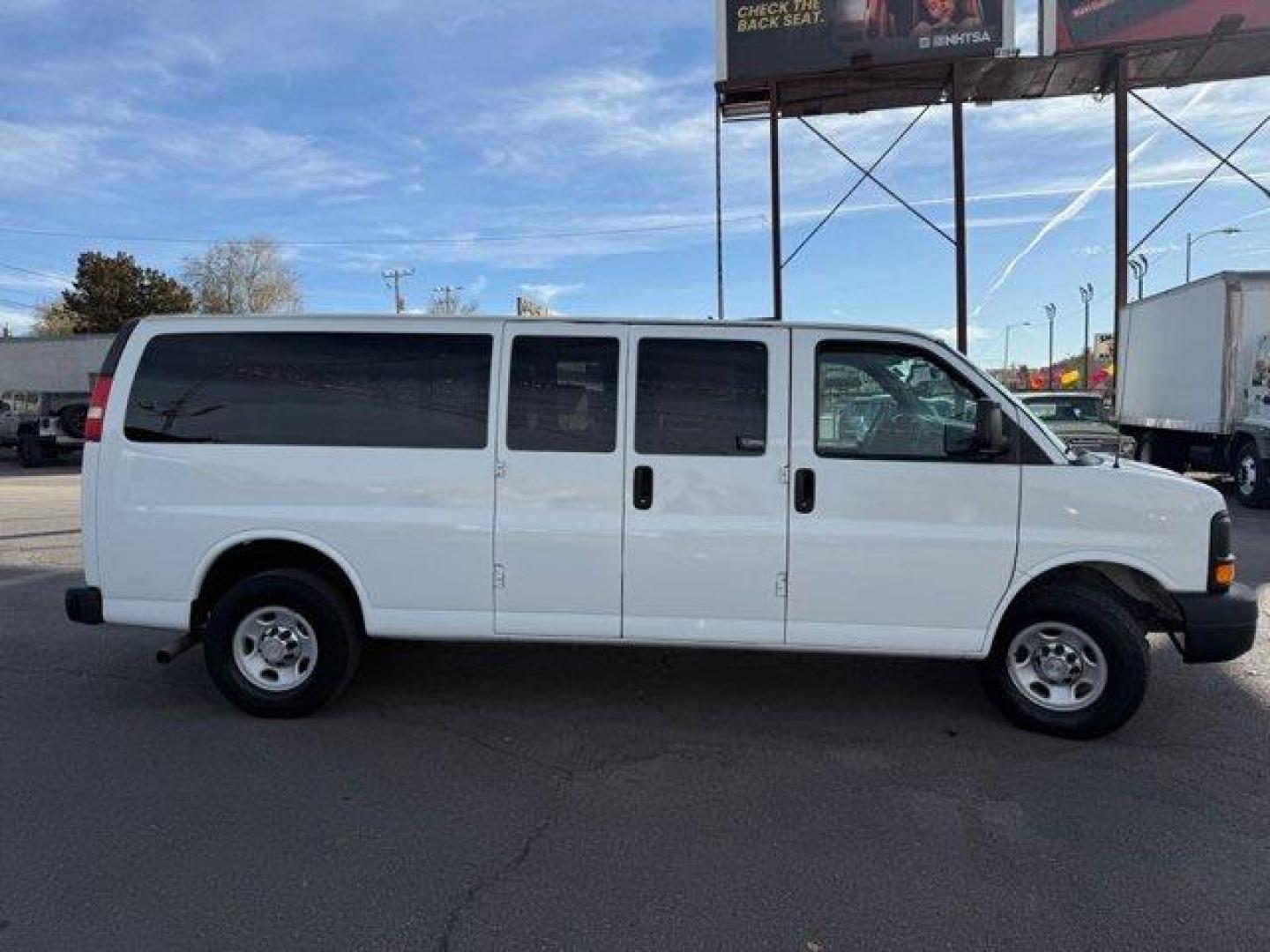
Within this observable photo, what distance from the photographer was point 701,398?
4645mm

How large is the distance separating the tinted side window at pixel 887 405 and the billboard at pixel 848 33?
2002 cm

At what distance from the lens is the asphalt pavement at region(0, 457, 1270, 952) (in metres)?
3.08

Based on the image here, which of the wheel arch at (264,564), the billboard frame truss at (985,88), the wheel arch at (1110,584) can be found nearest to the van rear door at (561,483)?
the wheel arch at (264,564)

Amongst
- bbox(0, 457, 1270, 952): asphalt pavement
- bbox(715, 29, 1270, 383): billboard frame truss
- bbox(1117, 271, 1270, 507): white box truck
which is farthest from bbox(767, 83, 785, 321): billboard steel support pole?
bbox(0, 457, 1270, 952): asphalt pavement

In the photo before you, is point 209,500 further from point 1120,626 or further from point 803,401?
point 1120,626

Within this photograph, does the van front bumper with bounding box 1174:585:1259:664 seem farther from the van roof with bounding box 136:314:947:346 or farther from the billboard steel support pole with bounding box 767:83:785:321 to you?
the billboard steel support pole with bounding box 767:83:785:321

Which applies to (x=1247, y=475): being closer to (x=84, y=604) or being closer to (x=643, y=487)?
(x=643, y=487)

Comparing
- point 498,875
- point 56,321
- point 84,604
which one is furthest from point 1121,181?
point 56,321

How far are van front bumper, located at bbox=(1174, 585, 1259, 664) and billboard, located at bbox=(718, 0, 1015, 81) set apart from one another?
20.5 metres

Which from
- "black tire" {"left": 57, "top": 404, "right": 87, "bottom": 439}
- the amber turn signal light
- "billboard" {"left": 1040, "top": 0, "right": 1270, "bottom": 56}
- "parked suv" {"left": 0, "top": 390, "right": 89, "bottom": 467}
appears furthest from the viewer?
"parked suv" {"left": 0, "top": 390, "right": 89, "bottom": 467}

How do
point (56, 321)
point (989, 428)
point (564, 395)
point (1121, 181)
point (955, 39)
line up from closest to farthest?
point (989, 428), point (564, 395), point (955, 39), point (1121, 181), point (56, 321)

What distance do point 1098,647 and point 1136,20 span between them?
21782 millimetres

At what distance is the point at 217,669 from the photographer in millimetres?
4871

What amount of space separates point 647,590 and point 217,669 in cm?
228
